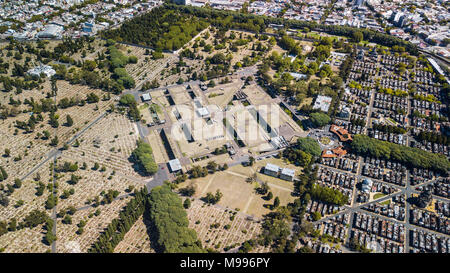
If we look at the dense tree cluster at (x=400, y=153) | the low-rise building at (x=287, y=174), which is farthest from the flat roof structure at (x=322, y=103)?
the low-rise building at (x=287, y=174)

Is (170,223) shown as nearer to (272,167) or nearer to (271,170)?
(271,170)

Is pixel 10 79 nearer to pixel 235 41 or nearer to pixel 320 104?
pixel 235 41

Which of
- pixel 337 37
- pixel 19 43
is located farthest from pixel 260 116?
pixel 19 43

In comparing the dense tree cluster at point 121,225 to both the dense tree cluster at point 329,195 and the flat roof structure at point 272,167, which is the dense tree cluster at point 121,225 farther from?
the dense tree cluster at point 329,195

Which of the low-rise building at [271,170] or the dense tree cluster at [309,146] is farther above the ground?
the dense tree cluster at [309,146]

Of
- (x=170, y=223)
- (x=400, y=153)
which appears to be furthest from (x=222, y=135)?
(x=400, y=153)
